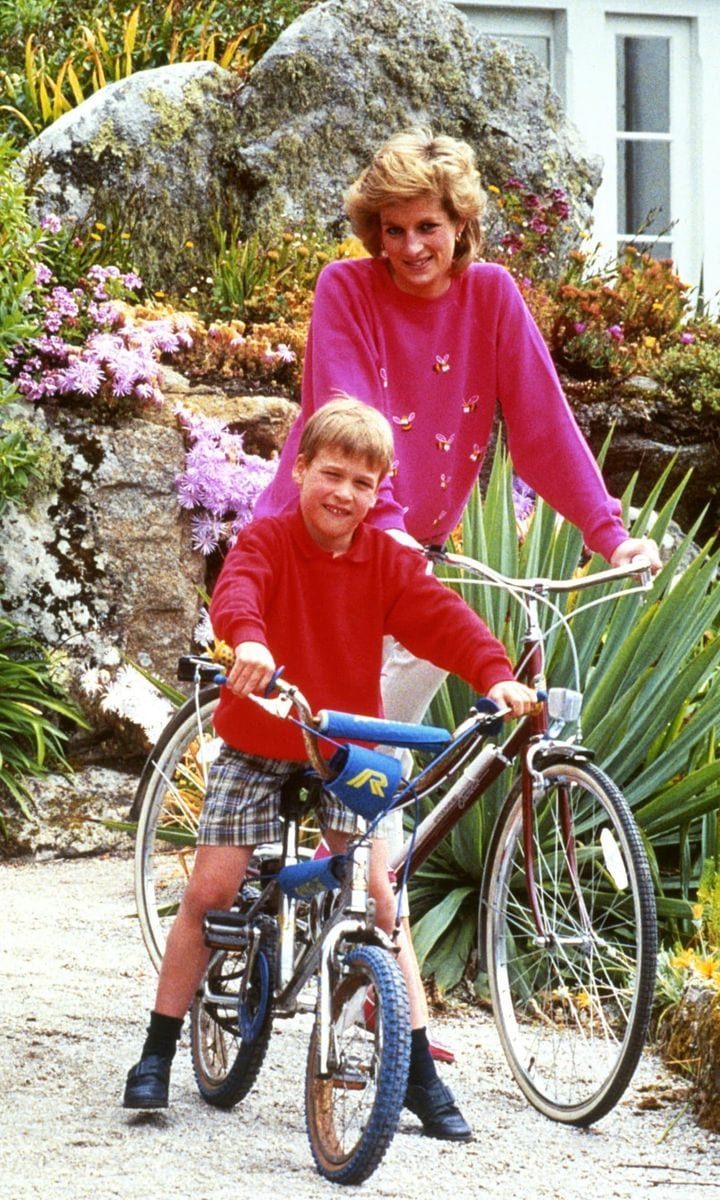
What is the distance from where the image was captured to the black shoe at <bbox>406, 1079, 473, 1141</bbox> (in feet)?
10.3

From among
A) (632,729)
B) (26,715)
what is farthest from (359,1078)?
(26,715)

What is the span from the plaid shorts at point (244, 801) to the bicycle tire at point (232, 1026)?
0.17 meters

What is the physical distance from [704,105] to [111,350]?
5.30 meters

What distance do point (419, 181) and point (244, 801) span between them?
4.12ft

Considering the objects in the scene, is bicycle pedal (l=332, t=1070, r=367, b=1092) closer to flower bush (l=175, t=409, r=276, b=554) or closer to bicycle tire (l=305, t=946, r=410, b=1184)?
bicycle tire (l=305, t=946, r=410, b=1184)

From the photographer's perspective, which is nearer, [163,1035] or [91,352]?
[163,1035]

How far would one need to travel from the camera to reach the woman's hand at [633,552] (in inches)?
130

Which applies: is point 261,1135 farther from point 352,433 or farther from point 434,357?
point 434,357

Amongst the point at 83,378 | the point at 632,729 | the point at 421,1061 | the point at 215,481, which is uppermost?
the point at 83,378

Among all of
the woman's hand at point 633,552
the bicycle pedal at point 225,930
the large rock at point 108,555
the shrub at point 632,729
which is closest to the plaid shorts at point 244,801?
the bicycle pedal at point 225,930

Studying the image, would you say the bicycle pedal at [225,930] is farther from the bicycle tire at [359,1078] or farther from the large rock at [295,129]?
the large rock at [295,129]

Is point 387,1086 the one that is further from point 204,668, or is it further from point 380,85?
point 380,85

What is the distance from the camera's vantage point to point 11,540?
6410 millimetres

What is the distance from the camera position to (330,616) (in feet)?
10.2
